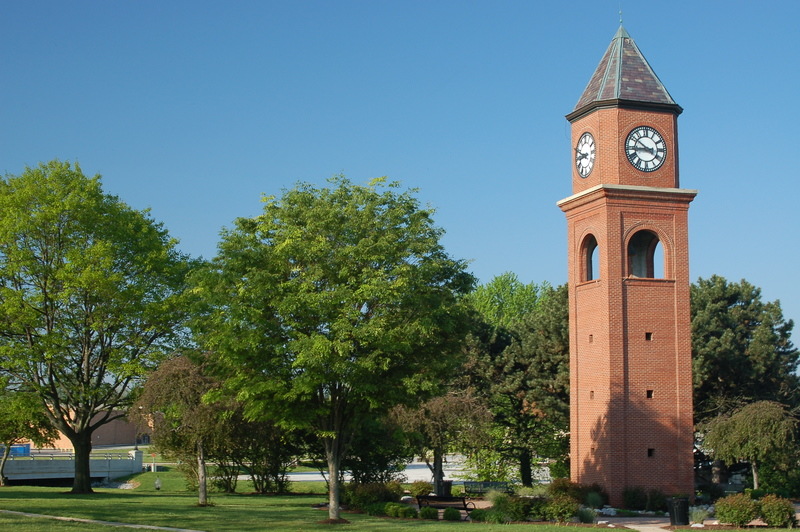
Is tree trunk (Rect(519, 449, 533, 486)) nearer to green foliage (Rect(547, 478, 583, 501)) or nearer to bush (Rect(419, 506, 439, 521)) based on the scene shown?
green foliage (Rect(547, 478, 583, 501))

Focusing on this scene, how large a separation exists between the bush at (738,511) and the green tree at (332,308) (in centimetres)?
894

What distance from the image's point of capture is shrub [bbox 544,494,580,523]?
29266 mm

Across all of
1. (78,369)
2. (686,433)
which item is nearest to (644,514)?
(686,433)

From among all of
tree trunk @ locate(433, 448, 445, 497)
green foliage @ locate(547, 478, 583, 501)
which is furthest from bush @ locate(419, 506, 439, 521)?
tree trunk @ locate(433, 448, 445, 497)

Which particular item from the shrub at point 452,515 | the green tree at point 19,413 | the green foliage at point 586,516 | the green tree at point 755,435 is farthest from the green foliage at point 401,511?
the green tree at point 19,413

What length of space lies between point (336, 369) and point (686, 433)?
15483 millimetres

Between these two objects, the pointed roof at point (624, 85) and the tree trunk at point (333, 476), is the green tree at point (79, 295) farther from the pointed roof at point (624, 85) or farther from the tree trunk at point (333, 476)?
the pointed roof at point (624, 85)

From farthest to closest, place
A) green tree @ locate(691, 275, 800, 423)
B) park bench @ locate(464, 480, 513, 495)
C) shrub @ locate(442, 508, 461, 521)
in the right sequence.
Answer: green tree @ locate(691, 275, 800, 423) → park bench @ locate(464, 480, 513, 495) → shrub @ locate(442, 508, 461, 521)

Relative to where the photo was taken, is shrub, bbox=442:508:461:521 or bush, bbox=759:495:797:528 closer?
bush, bbox=759:495:797:528

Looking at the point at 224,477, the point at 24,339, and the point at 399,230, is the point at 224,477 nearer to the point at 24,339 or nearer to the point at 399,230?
the point at 24,339

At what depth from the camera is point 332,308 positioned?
27.9 m

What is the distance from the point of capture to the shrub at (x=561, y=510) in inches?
1152

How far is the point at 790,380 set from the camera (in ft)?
155

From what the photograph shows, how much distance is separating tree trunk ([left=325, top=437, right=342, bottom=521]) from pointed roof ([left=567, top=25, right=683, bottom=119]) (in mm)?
16473
